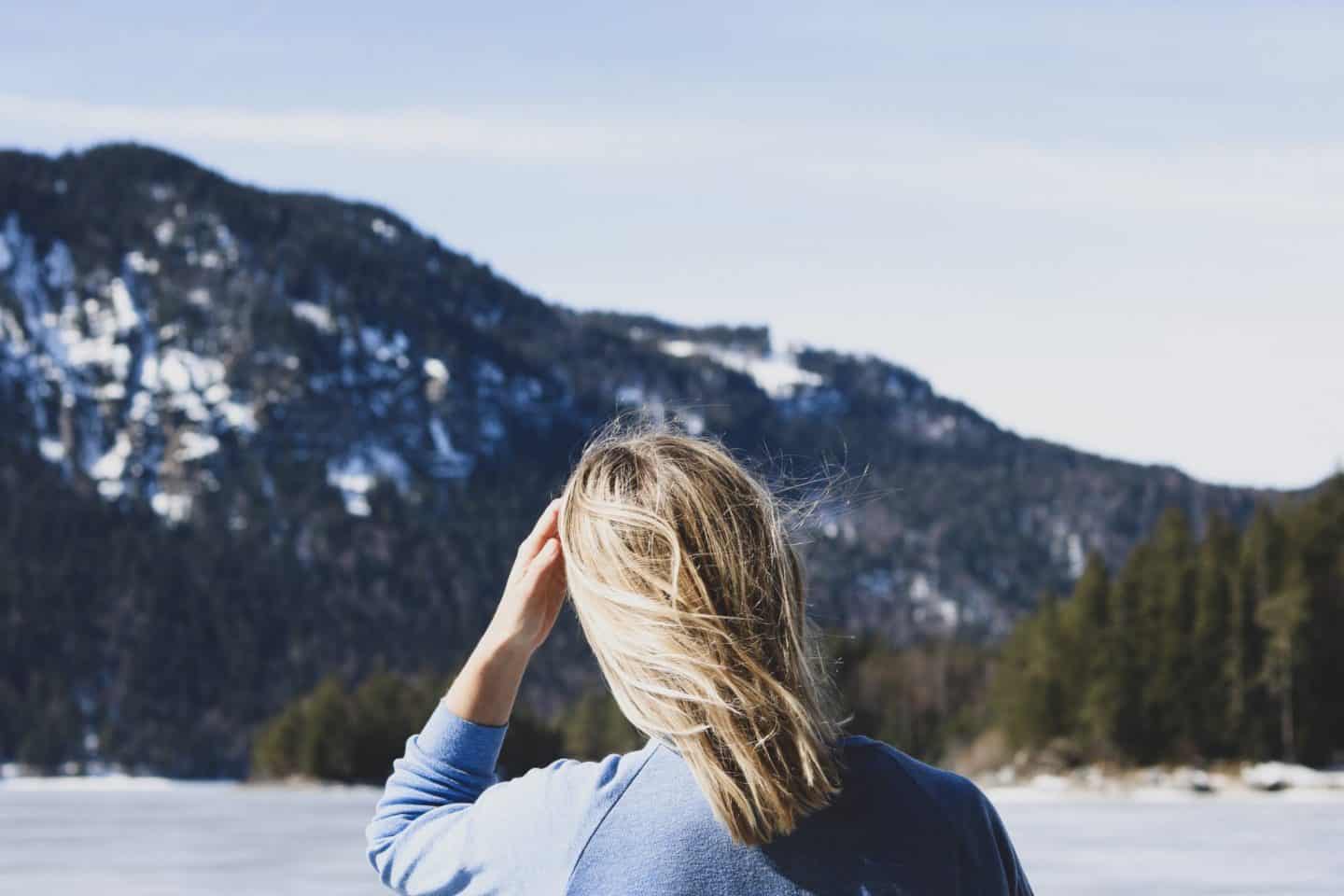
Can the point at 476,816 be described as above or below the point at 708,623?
below

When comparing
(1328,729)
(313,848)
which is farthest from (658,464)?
(1328,729)

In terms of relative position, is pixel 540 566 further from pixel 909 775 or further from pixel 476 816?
pixel 909 775

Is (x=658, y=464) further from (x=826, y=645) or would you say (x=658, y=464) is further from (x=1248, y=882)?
(x=1248, y=882)

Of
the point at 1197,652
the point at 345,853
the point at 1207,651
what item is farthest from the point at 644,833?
the point at 1207,651

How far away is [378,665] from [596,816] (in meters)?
154

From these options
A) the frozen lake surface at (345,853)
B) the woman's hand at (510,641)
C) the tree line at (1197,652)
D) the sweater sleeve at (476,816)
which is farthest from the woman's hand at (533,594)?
the tree line at (1197,652)

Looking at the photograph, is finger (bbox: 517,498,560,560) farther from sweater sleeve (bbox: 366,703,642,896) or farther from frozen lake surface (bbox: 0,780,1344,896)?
frozen lake surface (bbox: 0,780,1344,896)

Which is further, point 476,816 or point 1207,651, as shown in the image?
point 1207,651

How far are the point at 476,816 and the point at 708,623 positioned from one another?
0.38 m

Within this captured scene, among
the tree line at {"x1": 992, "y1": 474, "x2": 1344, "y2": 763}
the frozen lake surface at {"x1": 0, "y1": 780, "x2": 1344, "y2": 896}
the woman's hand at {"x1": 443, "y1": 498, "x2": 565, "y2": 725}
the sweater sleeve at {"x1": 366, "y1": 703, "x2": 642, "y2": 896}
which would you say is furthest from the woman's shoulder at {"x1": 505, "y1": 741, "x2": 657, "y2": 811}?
the tree line at {"x1": 992, "y1": 474, "x2": 1344, "y2": 763}

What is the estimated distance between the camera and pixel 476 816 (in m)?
2.42

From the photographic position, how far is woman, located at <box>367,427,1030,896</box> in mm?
2381

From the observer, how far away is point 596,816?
2.38 m

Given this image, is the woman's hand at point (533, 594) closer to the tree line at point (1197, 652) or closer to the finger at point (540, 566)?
the finger at point (540, 566)
